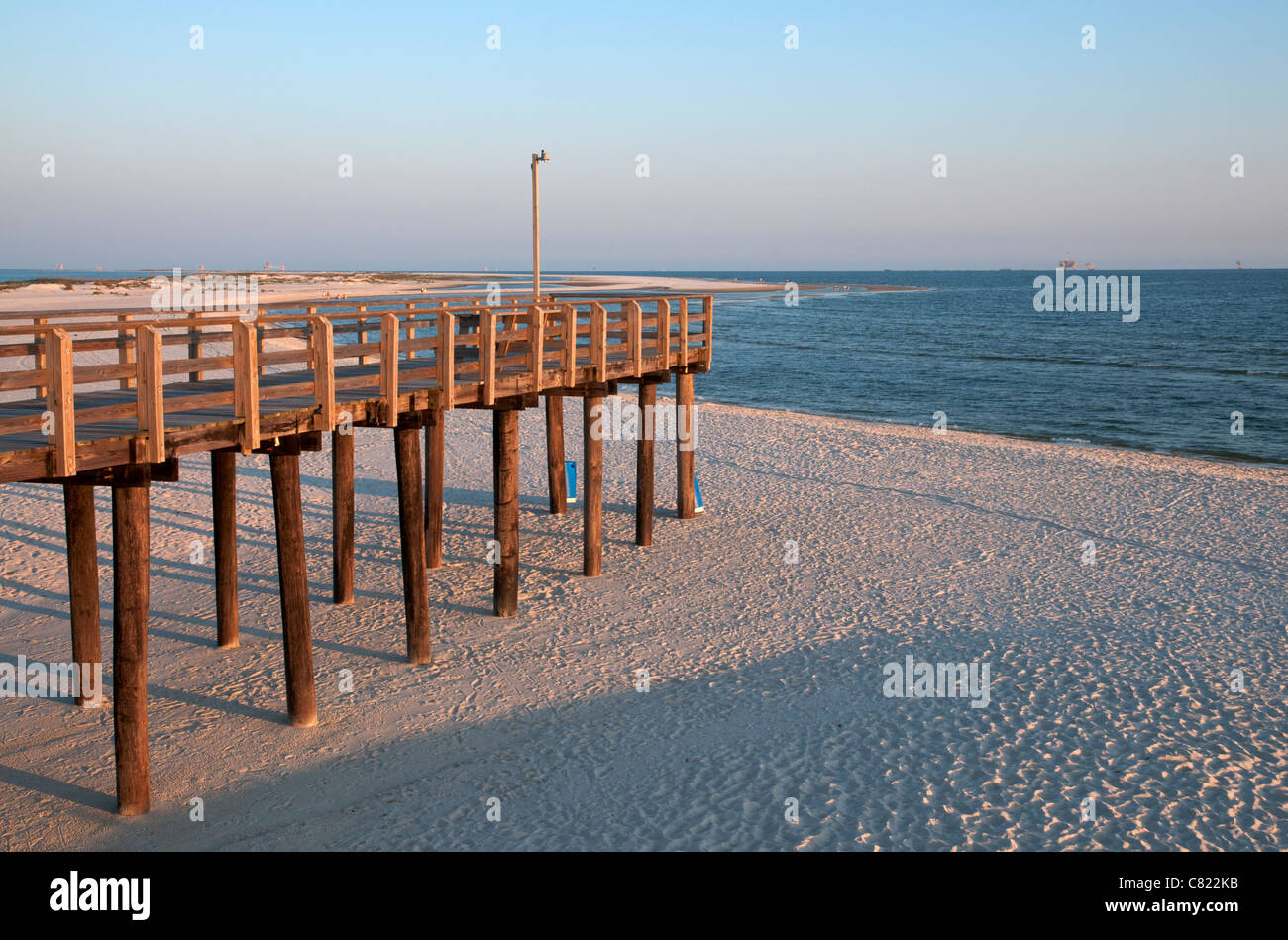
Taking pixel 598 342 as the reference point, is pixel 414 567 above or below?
below

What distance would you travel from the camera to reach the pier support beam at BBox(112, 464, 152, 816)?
315 inches

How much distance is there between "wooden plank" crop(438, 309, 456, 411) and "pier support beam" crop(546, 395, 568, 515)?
210 inches

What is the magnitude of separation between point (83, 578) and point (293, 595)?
6.92ft

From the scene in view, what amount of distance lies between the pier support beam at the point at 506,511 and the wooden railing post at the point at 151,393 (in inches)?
196

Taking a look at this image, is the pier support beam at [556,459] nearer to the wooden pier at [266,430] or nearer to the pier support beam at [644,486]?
the pier support beam at [644,486]

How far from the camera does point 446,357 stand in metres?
Result: 10.5

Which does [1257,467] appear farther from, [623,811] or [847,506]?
[623,811]

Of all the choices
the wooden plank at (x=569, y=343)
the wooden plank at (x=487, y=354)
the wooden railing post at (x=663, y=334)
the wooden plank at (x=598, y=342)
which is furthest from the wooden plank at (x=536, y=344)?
the wooden railing post at (x=663, y=334)

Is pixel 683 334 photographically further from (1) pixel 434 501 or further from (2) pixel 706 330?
(1) pixel 434 501

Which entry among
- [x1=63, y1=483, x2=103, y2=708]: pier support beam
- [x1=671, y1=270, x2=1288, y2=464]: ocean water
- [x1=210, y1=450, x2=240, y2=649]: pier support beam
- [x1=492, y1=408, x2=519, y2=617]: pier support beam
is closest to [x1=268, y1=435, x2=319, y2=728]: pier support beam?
[x1=63, y1=483, x2=103, y2=708]: pier support beam

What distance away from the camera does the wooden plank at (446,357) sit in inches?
410

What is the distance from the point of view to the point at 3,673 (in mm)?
10555

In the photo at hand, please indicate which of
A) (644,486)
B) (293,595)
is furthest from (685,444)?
(293,595)
